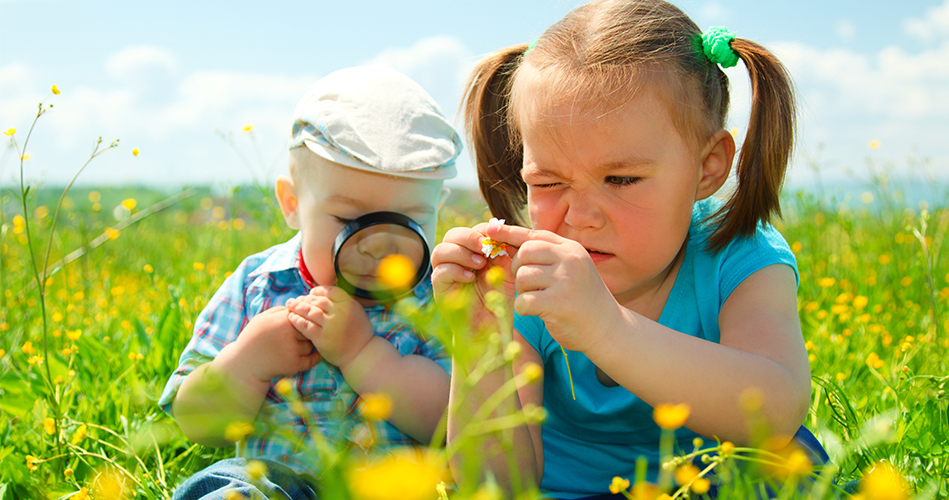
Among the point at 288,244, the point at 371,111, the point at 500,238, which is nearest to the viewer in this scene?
the point at 500,238

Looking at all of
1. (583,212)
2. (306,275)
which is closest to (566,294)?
(583,212)

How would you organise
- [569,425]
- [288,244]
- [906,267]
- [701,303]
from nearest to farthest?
[701,303] < [569,425] < [288,244] < [906,267]

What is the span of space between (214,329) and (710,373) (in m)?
1.52

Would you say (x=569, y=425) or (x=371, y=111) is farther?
(x=371, y=111)

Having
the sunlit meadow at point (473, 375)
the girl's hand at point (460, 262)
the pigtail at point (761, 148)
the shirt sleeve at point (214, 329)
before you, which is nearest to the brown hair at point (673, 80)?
the pigtail at point (761, 148)

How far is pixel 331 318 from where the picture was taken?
73.4 inches

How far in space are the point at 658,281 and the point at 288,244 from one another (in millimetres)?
1276

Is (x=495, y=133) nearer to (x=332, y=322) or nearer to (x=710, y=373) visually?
(x=332, y=322)

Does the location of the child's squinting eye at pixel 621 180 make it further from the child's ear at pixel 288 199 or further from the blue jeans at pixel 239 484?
the child's ear at pixel 288 199

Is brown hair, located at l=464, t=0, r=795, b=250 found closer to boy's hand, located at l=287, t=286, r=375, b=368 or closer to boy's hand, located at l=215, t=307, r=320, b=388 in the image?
boy's hand, located at l=287, t=286, r=375, b=368

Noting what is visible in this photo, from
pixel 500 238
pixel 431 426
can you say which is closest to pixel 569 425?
pixel 431 426

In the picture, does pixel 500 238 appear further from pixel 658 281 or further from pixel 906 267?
pixel 906 267

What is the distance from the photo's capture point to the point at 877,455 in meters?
1.42

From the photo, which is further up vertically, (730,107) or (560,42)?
(560,42)
